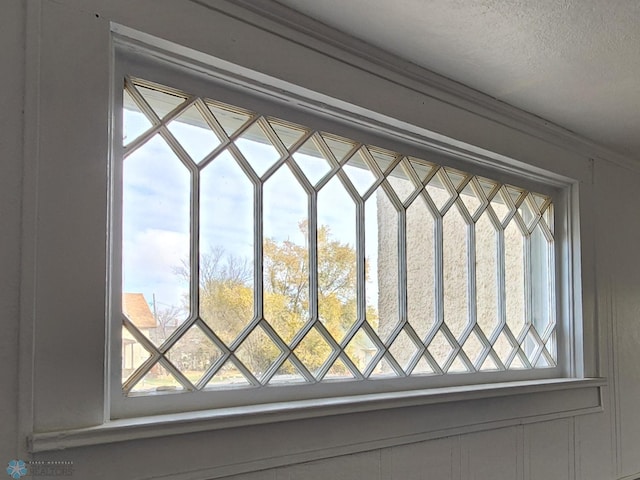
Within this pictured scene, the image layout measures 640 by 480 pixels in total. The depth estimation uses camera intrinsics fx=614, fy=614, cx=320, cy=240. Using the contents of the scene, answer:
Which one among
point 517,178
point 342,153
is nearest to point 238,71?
point 342,153

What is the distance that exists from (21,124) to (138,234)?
0.31 meters

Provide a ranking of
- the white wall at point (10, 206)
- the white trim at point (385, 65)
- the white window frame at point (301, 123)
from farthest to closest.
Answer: the white trim at point (385, 65)
the white window frame at point (301, 123)
the white wall at point (10, 206)

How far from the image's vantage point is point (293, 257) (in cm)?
146

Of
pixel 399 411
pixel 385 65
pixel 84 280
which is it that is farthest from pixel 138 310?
pixel 385 65

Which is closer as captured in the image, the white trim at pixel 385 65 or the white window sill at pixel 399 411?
the white window sill at pixel 399 411

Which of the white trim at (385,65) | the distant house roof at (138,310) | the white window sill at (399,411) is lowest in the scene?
the white window sill at (399,411)

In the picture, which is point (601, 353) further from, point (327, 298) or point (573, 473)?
point (327, 298)

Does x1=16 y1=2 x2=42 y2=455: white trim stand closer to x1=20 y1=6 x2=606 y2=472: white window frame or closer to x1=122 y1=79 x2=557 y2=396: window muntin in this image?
x1=20 y1=6 x2=606 y2=472: white window frame

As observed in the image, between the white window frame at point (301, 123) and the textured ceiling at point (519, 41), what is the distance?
0.19m

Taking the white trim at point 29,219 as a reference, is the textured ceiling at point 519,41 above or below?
above

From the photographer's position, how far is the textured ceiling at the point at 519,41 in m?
1.34

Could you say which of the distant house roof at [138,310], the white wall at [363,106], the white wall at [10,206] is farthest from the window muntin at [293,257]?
the white wall at [10,206]

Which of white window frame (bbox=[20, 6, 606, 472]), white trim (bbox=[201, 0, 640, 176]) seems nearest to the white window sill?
white window frame (bbox=[20, 6, 606, 472])

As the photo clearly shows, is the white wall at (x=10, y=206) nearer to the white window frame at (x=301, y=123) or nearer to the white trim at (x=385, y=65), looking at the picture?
the white window frame at (x=301, y=123)
